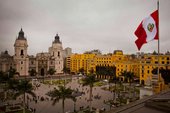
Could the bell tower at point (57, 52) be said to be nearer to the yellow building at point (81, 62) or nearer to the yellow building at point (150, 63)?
the yellow building at point (81, 62)

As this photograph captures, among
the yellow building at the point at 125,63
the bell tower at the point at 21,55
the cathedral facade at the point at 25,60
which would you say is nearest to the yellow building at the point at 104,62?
the yellow building at the point at 125,63

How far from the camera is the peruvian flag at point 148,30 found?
19953 mm

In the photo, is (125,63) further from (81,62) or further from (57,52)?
(57,52)

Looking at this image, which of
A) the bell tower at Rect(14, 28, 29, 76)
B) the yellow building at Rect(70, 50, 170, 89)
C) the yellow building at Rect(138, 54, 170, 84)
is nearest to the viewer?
the yellow building at Rect(138, 54, 170, 84)

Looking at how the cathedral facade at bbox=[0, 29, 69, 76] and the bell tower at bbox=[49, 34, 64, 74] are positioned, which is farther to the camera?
the bell tower at bbox=[49, 34, 64, 74]

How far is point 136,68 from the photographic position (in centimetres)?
8250

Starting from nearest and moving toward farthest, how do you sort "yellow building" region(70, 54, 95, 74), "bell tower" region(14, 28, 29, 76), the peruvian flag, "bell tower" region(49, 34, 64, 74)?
the peruvian flag
"bell tower" region(14, 28, 29, 76)
"bell tower" region(49, 34, 64, 74)
"yellow building" region(70, 54, 95, 74)

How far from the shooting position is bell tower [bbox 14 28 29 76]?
86.2 m

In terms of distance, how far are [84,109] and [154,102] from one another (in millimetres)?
27080

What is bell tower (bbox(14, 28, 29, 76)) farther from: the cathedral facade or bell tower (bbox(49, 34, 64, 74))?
bell tower (bbox(49, 34, 64, 74))

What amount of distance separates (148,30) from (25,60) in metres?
75.3

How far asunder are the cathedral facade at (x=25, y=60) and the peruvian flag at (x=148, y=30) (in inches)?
2892

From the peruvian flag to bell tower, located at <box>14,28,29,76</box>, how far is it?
74.5 metres

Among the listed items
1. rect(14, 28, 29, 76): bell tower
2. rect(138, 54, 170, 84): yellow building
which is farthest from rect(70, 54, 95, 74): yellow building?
rect(138, 54, 170, 84): yellow building
